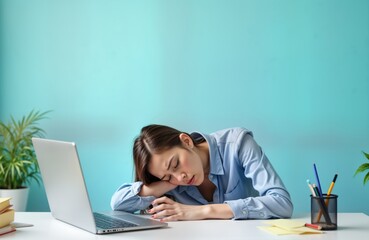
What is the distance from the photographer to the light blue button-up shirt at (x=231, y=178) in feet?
6.84

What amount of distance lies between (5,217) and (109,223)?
0.31m

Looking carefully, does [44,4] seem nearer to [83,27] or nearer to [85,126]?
[83,27]

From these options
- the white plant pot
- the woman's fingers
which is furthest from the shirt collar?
the white plant pot

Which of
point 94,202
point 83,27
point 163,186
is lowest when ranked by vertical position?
point 94,202

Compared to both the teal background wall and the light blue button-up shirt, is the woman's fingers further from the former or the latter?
the teal background wall

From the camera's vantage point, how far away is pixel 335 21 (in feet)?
11.6

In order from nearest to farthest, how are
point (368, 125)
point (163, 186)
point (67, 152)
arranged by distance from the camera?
1. point (67, 152)
2. point (163, 186)
3. point (368, 125)

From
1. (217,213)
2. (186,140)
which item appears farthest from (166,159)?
(217,213)

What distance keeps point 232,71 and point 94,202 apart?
1.24 meters

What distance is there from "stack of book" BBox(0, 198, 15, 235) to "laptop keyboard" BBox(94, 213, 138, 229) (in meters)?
0.26

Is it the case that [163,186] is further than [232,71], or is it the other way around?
[232,71]

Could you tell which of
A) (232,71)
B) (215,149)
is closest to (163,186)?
(215,149)

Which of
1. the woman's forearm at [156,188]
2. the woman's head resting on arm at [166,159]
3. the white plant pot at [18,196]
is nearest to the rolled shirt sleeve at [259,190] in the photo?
the woman's head resting on arm at [166,159]

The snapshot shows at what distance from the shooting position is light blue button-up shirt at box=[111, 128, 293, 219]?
208 cm
